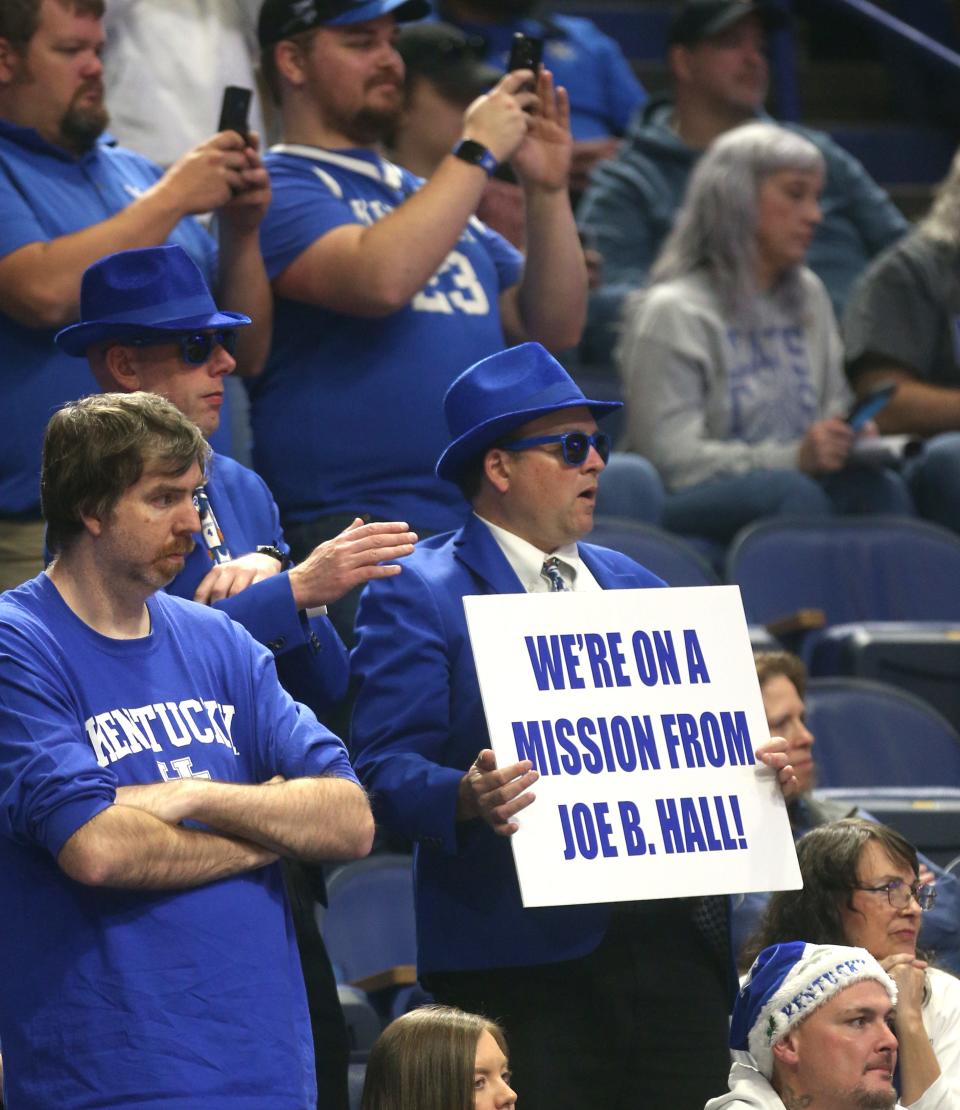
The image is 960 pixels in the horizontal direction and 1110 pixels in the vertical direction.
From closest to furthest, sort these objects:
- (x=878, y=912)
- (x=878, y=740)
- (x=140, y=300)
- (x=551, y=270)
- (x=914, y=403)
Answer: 1. (x=140, y=300)
2. (x=878, y=912)
3. (x=551, y=270)
4. (x=878, y=740)
5. (x=914, y=403)

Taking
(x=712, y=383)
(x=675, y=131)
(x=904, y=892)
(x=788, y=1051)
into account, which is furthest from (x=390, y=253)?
(x=675, y=131)

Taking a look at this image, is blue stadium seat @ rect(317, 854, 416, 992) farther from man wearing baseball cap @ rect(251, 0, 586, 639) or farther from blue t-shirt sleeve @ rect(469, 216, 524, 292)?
blue t-shirt sleeve @ rect(469, 216, 524, 292)

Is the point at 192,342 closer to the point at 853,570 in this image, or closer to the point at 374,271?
the point at 374,271

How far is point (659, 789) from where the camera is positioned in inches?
137

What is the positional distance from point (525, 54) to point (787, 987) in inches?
85.1

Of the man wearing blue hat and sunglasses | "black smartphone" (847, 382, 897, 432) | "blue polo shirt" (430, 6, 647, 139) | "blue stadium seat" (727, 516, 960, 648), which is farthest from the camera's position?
"blue polo shirt" (430, 6, 647, 139)

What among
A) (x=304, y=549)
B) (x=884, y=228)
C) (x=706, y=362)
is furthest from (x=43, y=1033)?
(x=884, y=228)

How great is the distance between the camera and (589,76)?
8.47m

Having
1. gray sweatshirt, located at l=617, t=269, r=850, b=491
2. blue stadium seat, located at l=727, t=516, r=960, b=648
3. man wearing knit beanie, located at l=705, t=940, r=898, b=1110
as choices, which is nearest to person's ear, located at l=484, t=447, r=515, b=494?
man wearing knit beanie, located at l=705, t=940, r=898, b=1110

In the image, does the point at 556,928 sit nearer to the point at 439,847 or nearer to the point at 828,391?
the point at 439,847

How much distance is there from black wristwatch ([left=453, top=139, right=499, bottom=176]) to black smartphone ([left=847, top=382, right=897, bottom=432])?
2.00m

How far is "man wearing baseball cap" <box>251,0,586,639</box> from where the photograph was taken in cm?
443

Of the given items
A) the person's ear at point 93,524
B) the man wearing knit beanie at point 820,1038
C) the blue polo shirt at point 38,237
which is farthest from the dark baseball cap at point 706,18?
the person's ear at point 93,524

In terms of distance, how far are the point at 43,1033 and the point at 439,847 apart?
0.81 metres
